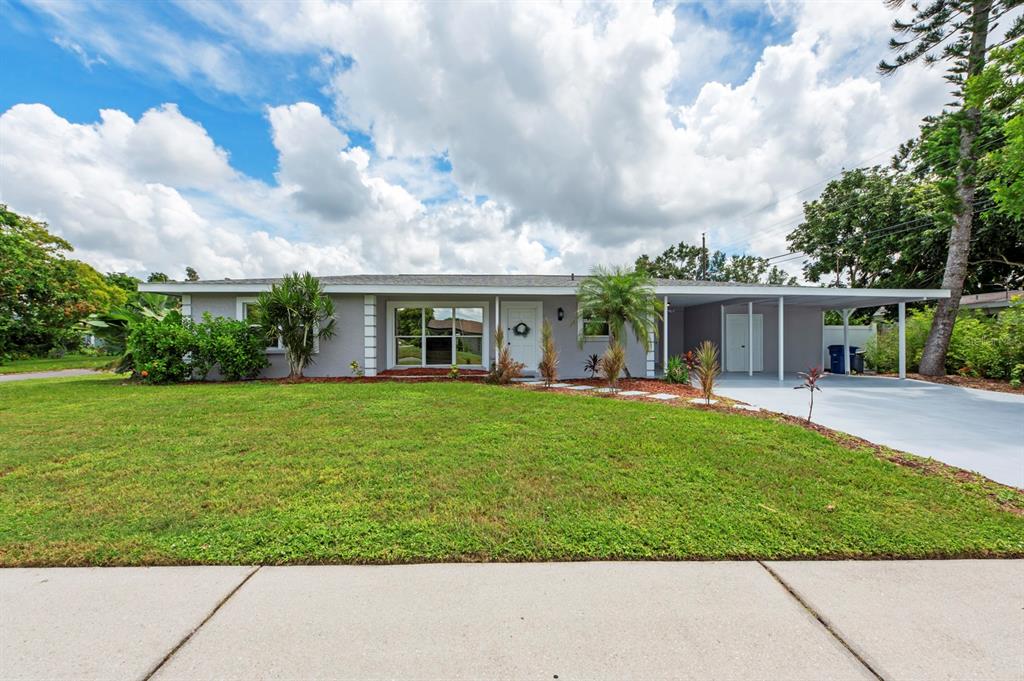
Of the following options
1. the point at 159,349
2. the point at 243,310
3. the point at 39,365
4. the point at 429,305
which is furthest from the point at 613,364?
the point at 39,365

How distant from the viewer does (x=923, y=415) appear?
6965 millimetres

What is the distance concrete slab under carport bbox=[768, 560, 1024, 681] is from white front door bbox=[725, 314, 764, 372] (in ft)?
42.2

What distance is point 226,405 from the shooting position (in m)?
7.21

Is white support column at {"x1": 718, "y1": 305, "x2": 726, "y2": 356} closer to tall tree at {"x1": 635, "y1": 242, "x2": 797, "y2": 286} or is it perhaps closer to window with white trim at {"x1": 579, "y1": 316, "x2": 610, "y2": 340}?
window with white trim at {"x1": 579, "y1": 316, "x2": 610, "y2": 340}

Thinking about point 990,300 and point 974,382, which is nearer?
point 974,382

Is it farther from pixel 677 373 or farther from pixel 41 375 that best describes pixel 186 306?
pixel 677 373

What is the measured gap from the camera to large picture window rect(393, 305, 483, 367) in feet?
41.9

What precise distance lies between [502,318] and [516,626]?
1051 centimetres

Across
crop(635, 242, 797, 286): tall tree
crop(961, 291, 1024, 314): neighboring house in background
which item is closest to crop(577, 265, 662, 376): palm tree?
crop(961, 291, 1024, 314): neighboring house in background

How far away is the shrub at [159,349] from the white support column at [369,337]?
154 inches

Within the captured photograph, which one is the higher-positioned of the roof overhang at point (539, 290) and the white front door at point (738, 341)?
the roof overhang at point (539, 290)

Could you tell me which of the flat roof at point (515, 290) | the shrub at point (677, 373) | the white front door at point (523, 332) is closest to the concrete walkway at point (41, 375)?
the flat roof at point (515, 290)

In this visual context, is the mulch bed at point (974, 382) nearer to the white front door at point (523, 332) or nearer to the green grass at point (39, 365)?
the white front door at point (523, 332)

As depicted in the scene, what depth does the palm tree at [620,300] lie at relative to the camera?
10.1m
